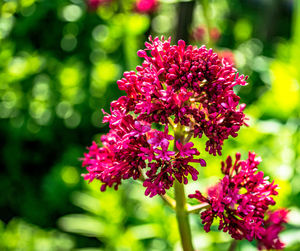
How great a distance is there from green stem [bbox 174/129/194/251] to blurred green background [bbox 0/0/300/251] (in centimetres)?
61

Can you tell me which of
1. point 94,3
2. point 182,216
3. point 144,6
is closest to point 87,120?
point 94,3

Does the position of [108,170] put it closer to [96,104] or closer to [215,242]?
[215,242]

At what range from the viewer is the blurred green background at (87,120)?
6.77ft

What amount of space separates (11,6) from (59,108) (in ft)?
4.13

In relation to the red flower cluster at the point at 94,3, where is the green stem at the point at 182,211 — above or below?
below

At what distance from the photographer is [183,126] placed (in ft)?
3.62

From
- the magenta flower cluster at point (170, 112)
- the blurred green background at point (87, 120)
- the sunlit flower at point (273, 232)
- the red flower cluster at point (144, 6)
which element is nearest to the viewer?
the magenta flower cluster at point (170, 112)

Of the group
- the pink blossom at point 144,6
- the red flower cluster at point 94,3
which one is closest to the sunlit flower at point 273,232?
the red flower cluster at point 94,3

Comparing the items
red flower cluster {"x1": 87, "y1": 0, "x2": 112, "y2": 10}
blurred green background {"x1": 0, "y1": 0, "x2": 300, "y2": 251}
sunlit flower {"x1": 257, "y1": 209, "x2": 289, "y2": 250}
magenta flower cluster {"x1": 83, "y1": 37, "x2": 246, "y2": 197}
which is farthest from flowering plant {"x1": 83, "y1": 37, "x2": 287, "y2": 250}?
red flower cluster {"x1": 87, "y1": 0, "x2": 112, "y2": 10}

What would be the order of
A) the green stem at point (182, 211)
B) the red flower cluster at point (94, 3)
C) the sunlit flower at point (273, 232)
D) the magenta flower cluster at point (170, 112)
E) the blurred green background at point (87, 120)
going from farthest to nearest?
the red flower cluster at point (94, 3) < the blurred green background at point (87, 120) < the sunlit flower at point (273, 232) < the green stem at point (182, 211) < the magenta flower cluster at point (170, 112)

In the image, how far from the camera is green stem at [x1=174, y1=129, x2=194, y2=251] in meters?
1.11

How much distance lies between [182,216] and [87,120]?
2.01m

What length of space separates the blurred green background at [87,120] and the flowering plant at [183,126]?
0.73 m

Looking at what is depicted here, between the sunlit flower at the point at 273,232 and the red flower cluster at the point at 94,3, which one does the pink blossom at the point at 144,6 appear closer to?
the red flower cluster at the point at 94,3
